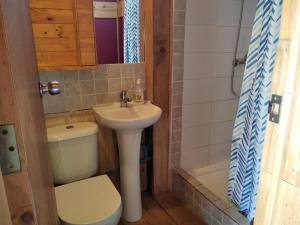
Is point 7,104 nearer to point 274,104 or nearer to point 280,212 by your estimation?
point 274,104

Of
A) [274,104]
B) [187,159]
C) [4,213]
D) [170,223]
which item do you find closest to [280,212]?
[274,104]

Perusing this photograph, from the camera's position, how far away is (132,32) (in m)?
Result: 1.80

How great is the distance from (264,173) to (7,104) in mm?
750

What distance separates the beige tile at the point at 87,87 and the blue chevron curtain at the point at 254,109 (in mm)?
996

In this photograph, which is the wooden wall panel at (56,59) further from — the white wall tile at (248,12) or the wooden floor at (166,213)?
the white wall tile at (248,12)

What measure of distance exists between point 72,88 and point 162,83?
2.10 ft

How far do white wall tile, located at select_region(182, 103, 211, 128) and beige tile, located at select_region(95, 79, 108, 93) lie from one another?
62 cm

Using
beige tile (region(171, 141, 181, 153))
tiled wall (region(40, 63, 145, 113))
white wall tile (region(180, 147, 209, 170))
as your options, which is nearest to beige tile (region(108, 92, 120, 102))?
tiled wall (region(40, 63, 145, 113))

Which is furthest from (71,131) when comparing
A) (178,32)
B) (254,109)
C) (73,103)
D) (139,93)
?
(254,109)

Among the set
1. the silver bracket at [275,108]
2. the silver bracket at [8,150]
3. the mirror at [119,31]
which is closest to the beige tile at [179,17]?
the mirror at [119,31]

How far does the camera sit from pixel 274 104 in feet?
2.27

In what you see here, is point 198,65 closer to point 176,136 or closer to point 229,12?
point 229,12

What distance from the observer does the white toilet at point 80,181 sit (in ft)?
4.10

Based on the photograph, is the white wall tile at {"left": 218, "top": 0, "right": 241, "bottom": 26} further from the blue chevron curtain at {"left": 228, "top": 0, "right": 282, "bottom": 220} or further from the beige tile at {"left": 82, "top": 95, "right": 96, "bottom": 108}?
the beige tile at {"left": 82, "top": 95, "right": 96, "bottom": 108}
